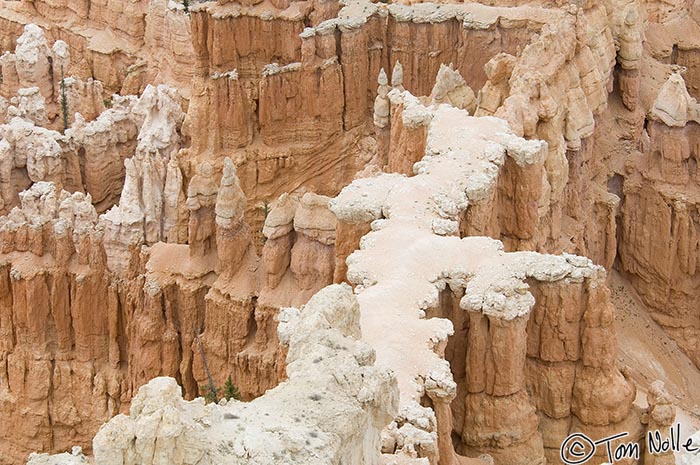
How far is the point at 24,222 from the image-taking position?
28.1 metres

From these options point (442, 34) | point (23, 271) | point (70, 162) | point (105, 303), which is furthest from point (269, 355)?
point (442, 34)

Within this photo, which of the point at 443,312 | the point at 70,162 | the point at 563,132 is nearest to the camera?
the point at 443,312

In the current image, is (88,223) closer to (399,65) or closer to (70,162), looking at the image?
(70,162)

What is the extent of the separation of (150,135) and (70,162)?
260 cm
